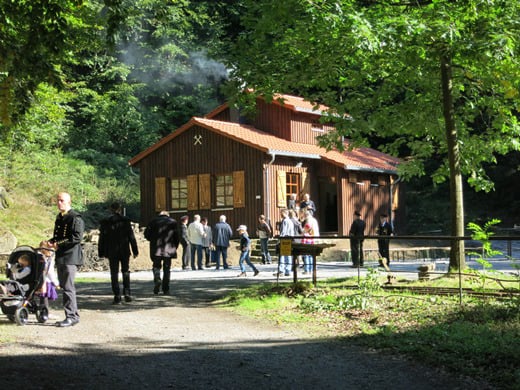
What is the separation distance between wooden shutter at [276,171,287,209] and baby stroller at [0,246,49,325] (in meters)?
19.7

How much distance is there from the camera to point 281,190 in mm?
29938

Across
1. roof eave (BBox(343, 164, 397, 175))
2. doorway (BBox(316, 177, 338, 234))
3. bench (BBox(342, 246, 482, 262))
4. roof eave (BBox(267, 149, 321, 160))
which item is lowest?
bench (BBox(342, 246, 482, 262))

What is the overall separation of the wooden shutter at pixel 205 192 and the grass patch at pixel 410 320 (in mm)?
17076

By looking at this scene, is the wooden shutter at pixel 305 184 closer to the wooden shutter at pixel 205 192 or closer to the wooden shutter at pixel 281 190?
the wooden shutter at pixel 281 190

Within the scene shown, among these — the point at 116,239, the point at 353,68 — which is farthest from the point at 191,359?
the point at 353,68

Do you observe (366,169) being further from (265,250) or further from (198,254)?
(198,254)

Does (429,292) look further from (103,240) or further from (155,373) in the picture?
(155,373)

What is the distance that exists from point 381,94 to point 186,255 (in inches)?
423

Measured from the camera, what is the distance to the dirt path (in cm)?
645

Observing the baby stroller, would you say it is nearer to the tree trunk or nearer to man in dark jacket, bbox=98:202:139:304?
man in dark jacket, bbox=98:202:139:304

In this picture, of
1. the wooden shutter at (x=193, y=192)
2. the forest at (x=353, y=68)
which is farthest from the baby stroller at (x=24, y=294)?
the wooden shutter at (x=193, y=192)

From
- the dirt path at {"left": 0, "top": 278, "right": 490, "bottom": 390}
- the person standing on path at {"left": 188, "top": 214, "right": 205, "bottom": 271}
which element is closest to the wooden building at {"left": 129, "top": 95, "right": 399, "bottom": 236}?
the person standing on path at {"left": 188, "top": 214, "right": 205, "bottom": 271}

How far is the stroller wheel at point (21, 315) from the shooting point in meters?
9.90

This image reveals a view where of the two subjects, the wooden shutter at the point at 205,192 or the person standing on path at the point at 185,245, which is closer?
the person standing on path at the point at 185,245
